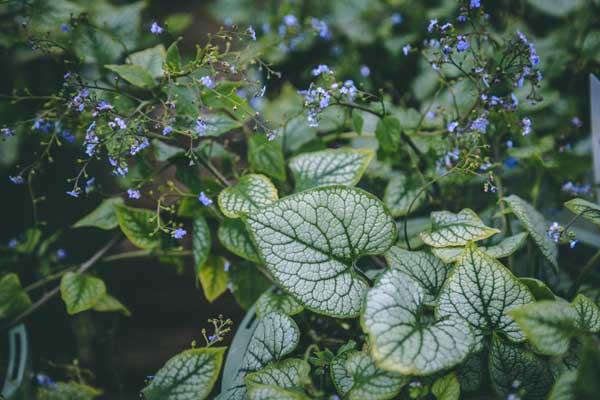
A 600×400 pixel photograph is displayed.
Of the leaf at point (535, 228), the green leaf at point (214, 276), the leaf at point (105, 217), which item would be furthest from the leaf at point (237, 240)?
the leaf at point (535, 228)

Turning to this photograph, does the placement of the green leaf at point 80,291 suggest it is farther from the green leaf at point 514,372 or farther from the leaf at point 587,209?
the leaf at point 587,209

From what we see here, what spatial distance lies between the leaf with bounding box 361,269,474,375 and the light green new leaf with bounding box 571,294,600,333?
19cm

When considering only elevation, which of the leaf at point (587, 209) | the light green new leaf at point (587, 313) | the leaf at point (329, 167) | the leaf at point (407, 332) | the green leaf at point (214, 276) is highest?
the leaf at point (587, 209)

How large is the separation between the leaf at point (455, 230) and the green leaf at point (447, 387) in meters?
0.22

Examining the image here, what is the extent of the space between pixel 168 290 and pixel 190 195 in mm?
599

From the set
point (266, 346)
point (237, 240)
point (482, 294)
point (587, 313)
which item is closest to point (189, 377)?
point (266, 346)

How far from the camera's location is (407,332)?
2.34 feet

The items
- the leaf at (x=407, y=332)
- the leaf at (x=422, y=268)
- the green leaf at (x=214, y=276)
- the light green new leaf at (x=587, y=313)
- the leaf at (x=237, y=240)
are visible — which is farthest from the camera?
the green leaf at (x=214, y=276)

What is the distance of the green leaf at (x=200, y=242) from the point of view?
3.34 ft

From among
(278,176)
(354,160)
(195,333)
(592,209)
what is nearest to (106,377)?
(195,333)

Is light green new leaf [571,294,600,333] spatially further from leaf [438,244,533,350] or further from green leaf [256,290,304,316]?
green leaf [256,290,304,316]

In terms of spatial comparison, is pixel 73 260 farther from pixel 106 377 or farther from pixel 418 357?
pixel 418 357

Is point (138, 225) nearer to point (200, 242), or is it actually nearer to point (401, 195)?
point (200, 242)

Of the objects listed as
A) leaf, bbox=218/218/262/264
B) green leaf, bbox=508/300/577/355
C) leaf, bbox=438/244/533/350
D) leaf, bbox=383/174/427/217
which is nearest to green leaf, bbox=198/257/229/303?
leaf, bbox=218/218/262/264
